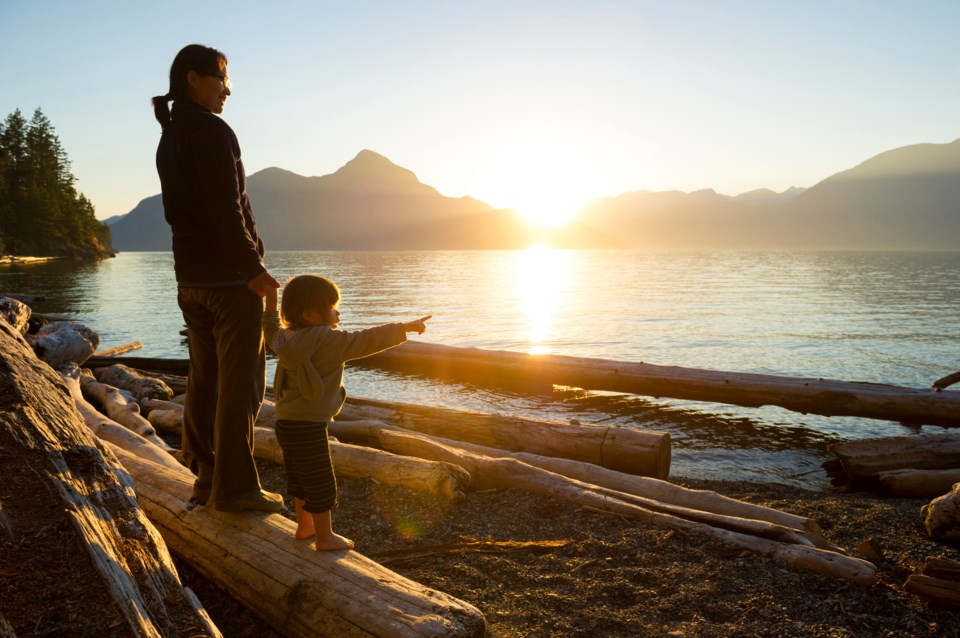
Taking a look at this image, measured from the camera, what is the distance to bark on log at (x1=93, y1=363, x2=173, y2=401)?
38.5 ft

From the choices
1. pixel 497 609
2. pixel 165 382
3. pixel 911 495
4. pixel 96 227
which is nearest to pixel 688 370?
pixel 911 495

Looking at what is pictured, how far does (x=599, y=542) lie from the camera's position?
5.20 m

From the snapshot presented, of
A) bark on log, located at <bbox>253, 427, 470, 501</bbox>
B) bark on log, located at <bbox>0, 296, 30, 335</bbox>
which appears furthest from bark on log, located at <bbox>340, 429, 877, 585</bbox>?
bark on log, located at <bbox>0, 296, 30, 335</bbox>

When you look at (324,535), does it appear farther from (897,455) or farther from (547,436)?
(897,455)

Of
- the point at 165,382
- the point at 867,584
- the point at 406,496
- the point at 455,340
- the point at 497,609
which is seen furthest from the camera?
the point at 455,340

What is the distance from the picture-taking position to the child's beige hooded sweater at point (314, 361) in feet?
12.5

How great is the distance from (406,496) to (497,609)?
2.23 m

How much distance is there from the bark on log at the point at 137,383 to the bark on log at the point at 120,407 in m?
0.50

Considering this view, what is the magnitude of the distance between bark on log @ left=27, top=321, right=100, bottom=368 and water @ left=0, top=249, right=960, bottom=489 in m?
5.93

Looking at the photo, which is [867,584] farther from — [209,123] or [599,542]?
[209,123]

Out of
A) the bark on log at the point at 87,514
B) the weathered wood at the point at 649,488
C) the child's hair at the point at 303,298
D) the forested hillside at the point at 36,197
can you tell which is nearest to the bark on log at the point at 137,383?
the weathered wood at the point at 649,488

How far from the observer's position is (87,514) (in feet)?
10.6

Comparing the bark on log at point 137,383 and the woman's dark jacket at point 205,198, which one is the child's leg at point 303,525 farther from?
the bark on log at point 137,383

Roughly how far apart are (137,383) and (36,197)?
322 feet
